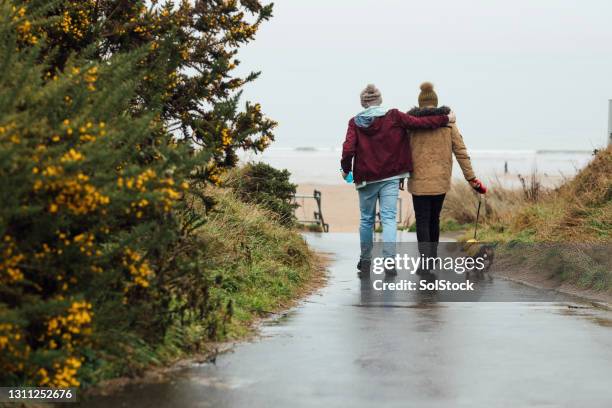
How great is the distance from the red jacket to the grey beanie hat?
21 centimetres

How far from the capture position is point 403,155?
11977mm

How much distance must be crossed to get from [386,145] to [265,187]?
5.36 meters

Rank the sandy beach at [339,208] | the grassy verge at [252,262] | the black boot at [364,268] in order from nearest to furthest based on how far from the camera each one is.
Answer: the grassy verge at [252,262] → the black boot at [364,268] → the sandy beach at [339,208]

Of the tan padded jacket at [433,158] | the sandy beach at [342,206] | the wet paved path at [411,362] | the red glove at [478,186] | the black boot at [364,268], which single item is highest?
the tan padded jacket at [433,158]

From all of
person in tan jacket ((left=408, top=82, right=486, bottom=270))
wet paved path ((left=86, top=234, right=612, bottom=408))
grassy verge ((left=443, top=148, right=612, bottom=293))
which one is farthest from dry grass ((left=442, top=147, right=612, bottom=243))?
wet paved path ((left=86, top=234, right=612, bottom=408))

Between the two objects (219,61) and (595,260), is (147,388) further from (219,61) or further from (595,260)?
(595,260)

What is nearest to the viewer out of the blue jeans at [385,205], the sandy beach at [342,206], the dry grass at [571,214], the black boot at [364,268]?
the blue jeans at [385,205]

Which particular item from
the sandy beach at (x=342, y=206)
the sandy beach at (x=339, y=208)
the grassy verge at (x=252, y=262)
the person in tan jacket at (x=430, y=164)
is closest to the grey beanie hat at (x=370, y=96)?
the person in tan jacket at (x=430, y=164)

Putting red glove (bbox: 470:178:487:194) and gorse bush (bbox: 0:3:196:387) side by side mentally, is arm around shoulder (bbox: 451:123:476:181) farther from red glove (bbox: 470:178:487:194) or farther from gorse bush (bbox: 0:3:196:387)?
gorse bush (bbox: 0:3:196:387)

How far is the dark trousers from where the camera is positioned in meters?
12.1

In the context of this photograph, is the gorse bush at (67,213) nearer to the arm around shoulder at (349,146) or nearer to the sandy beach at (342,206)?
the arm around shoulder at (349,146)

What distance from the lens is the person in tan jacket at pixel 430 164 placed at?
11938 mm

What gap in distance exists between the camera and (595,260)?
1138cm

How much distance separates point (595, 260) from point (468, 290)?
1.48 meters
